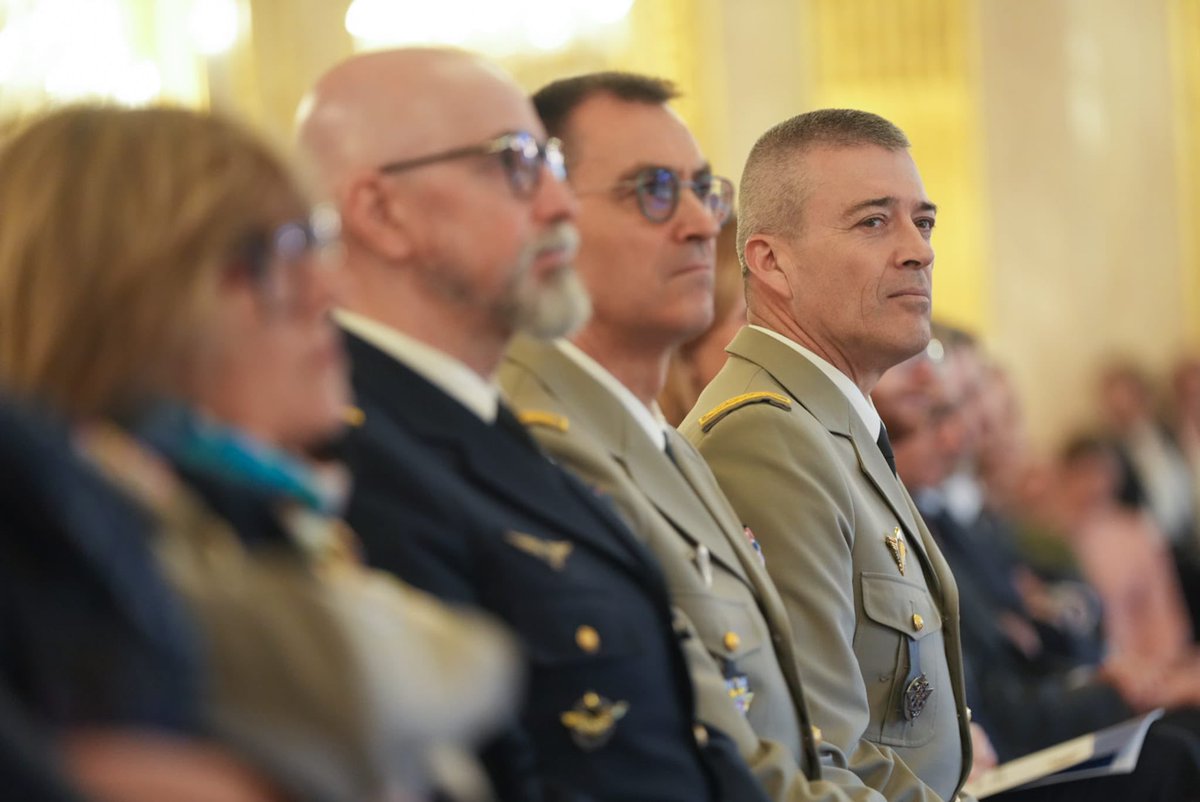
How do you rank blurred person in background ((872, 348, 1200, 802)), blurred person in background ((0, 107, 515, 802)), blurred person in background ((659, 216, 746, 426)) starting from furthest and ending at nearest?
1. blurred person in background ((872, 348, 1200, 802))
2. blurred person in background ((659, 216, 746, 426))
3. blurred person in background ((0, 107, 515, 802))

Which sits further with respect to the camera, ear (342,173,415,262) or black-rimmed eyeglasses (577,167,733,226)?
black-rimmed eyeglasses (577,167,733,226)

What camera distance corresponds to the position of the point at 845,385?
289cm

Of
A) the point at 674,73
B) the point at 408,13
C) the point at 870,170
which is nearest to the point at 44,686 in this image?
the point at 870,170

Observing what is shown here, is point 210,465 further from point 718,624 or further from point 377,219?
point 718,624

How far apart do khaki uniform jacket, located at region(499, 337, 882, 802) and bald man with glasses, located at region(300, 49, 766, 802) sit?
21 centimetres

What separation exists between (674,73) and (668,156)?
675 centimetres

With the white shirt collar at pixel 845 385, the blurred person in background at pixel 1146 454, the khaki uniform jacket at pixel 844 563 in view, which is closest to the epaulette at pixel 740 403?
the khaki uniform jacket at pixel 844 563

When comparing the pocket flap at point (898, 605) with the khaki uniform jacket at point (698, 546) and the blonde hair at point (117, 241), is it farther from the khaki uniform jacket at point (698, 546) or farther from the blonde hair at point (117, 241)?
the blonde hair at point (117, 241)

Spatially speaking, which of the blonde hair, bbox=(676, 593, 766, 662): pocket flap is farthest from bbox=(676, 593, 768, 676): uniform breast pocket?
the blonde hair

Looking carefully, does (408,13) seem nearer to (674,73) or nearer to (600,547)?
(674,73)

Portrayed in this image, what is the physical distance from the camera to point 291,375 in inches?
55.7

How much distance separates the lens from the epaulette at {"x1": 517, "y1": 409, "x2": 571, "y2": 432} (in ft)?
7.50

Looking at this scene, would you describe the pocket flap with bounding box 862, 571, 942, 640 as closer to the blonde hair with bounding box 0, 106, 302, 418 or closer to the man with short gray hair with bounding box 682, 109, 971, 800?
the man with short gray hair with bounding box 682, 109, 971, 800

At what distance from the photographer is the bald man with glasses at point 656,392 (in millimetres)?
2258
